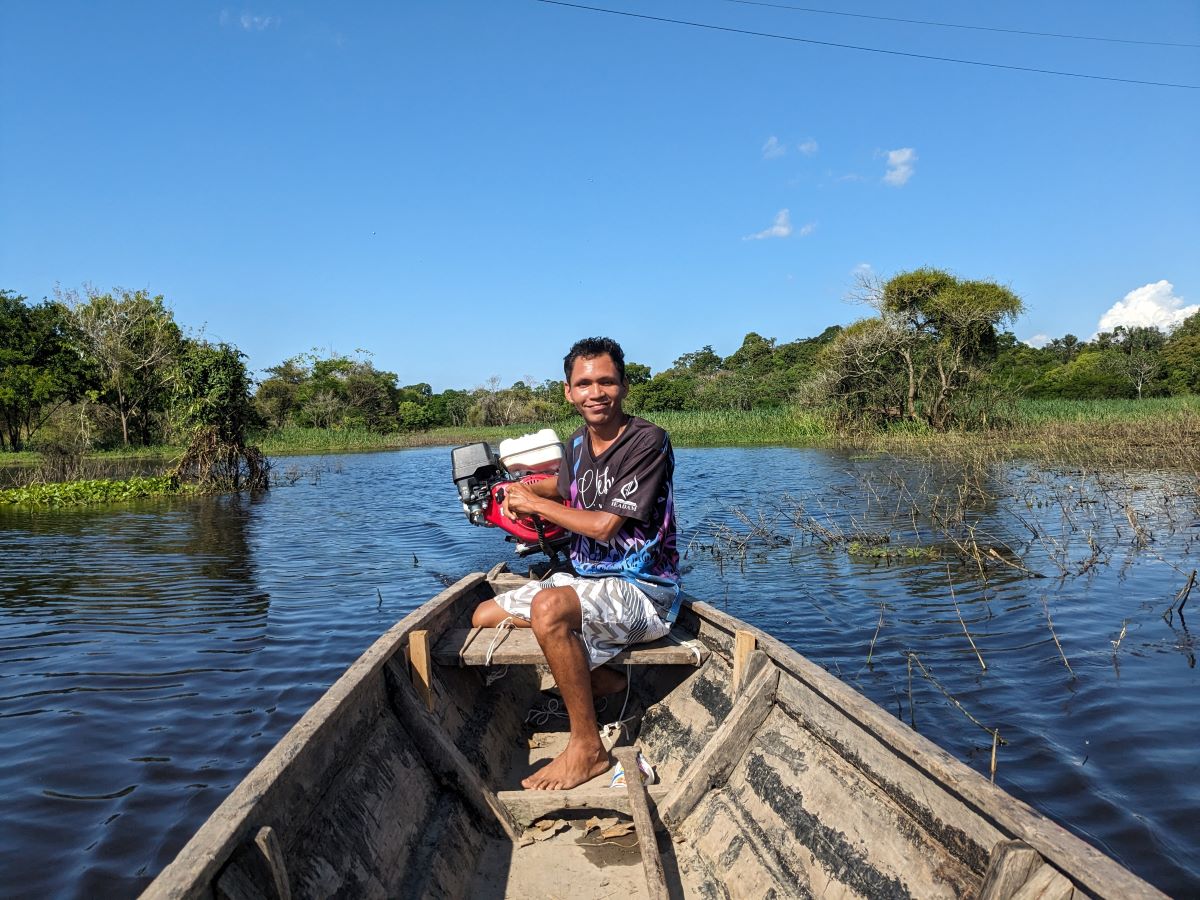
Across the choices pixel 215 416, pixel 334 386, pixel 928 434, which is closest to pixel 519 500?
pixel 215 416

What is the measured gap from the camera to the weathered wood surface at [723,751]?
9.07ft

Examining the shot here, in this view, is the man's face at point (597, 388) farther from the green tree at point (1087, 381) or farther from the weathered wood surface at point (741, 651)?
the green tree at point (1087, 381)

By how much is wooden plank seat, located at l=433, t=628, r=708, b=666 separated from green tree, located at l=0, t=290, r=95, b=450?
91.0ft

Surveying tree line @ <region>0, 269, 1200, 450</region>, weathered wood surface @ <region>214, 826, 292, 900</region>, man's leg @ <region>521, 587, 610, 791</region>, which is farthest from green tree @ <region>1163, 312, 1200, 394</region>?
weathered wood surface @ <region>214, 826, 292, 900</region>

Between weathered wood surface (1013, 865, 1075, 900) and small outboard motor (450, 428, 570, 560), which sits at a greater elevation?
small outboard motor (450, 428, 570, 560)

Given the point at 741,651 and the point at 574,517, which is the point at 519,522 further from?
the point at 741,651

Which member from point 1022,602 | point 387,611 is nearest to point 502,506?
point 387,611

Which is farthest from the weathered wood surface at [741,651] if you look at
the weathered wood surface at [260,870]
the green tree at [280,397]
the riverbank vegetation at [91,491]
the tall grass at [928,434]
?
the green tree at [280,397]

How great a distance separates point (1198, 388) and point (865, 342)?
70.8 ft

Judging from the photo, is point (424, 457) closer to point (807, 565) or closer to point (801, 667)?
point (807, 565)

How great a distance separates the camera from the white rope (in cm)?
320

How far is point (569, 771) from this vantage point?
2.93 meters

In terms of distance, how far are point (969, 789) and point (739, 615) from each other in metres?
4.65

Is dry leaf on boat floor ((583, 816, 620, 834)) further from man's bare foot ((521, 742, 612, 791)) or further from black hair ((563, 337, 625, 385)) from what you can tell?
black hair ((563, 337, 625, 385))
